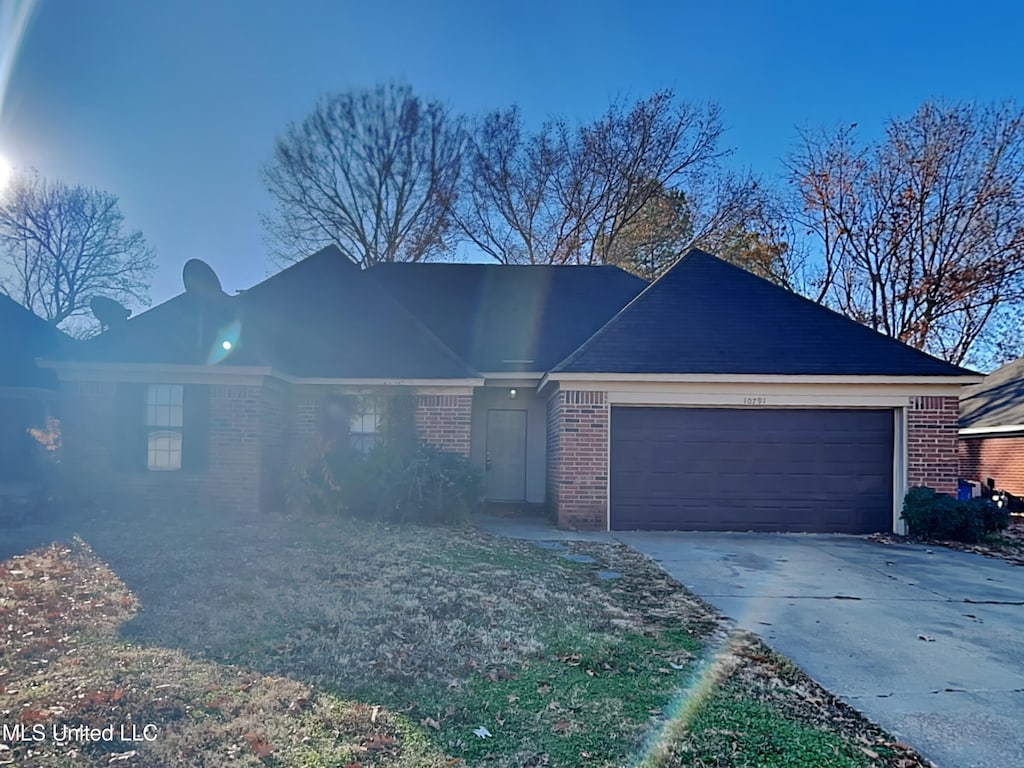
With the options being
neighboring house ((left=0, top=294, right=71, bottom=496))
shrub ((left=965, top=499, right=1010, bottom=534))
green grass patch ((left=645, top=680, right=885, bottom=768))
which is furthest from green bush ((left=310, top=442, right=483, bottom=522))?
shrub ((left=965, top=499, right=1010, bottom=534))

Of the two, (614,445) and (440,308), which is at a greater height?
(440,308)

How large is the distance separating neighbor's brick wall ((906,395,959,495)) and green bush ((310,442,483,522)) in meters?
7.24

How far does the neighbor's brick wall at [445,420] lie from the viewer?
36.8ft

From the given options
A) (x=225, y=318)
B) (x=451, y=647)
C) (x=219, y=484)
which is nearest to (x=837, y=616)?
(x=451, y=647)

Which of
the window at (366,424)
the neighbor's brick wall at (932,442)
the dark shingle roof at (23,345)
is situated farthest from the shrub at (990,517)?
the dark shingle roof at (23,345)

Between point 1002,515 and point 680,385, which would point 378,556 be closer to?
point 680,385

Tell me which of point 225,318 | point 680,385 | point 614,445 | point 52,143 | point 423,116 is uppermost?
point 423,116

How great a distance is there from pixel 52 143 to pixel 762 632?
1545 centimetres

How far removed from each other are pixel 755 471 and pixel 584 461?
9.39 ft

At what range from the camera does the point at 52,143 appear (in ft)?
41.3

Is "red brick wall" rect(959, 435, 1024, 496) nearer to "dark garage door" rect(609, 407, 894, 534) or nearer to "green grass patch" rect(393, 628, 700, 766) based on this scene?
"dark garage door" rect(609, 407, 894, 534)

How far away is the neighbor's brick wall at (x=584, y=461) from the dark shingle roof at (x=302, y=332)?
7.24 ft

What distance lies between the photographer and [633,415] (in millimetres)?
10406

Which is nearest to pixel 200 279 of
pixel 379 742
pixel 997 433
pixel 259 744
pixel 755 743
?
pixel 259 744
